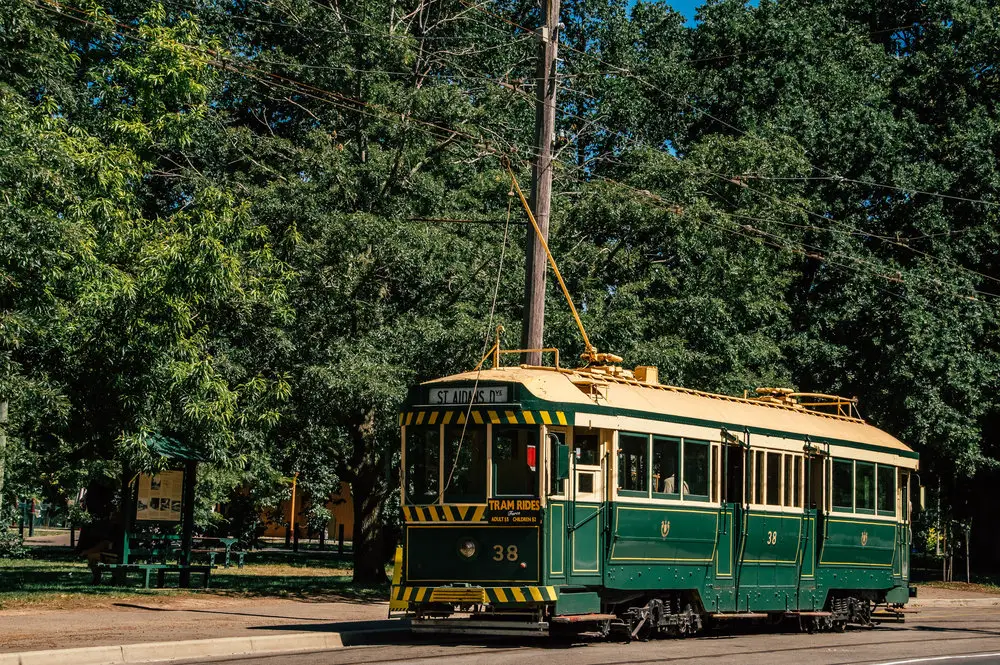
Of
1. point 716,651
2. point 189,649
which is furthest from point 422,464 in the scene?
point 716,651

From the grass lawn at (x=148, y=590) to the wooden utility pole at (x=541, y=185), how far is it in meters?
7.80

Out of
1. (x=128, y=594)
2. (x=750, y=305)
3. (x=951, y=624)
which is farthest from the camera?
(x=750, y=305)

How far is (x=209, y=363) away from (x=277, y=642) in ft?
19.3

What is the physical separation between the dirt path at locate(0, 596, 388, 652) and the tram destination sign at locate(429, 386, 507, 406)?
3.53m

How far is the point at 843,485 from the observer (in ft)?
72.9

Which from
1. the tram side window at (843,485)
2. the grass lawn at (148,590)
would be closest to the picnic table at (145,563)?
the grass lawn at (148,590)

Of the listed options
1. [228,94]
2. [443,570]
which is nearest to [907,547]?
[443,570]

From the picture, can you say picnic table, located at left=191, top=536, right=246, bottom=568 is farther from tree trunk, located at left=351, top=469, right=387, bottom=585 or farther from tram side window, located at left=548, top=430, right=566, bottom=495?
tram side window, located at left=548, top=430, right=566, bottom=495

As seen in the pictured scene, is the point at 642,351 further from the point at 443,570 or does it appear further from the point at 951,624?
the point at 443,570

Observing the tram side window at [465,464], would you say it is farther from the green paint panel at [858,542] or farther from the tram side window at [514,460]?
the green paint panel at [858,542]

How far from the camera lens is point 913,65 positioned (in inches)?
1668

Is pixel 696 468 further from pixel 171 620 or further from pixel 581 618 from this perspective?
pixel 171 620

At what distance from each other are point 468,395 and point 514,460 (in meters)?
1.00

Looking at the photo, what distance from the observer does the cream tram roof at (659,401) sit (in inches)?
663
